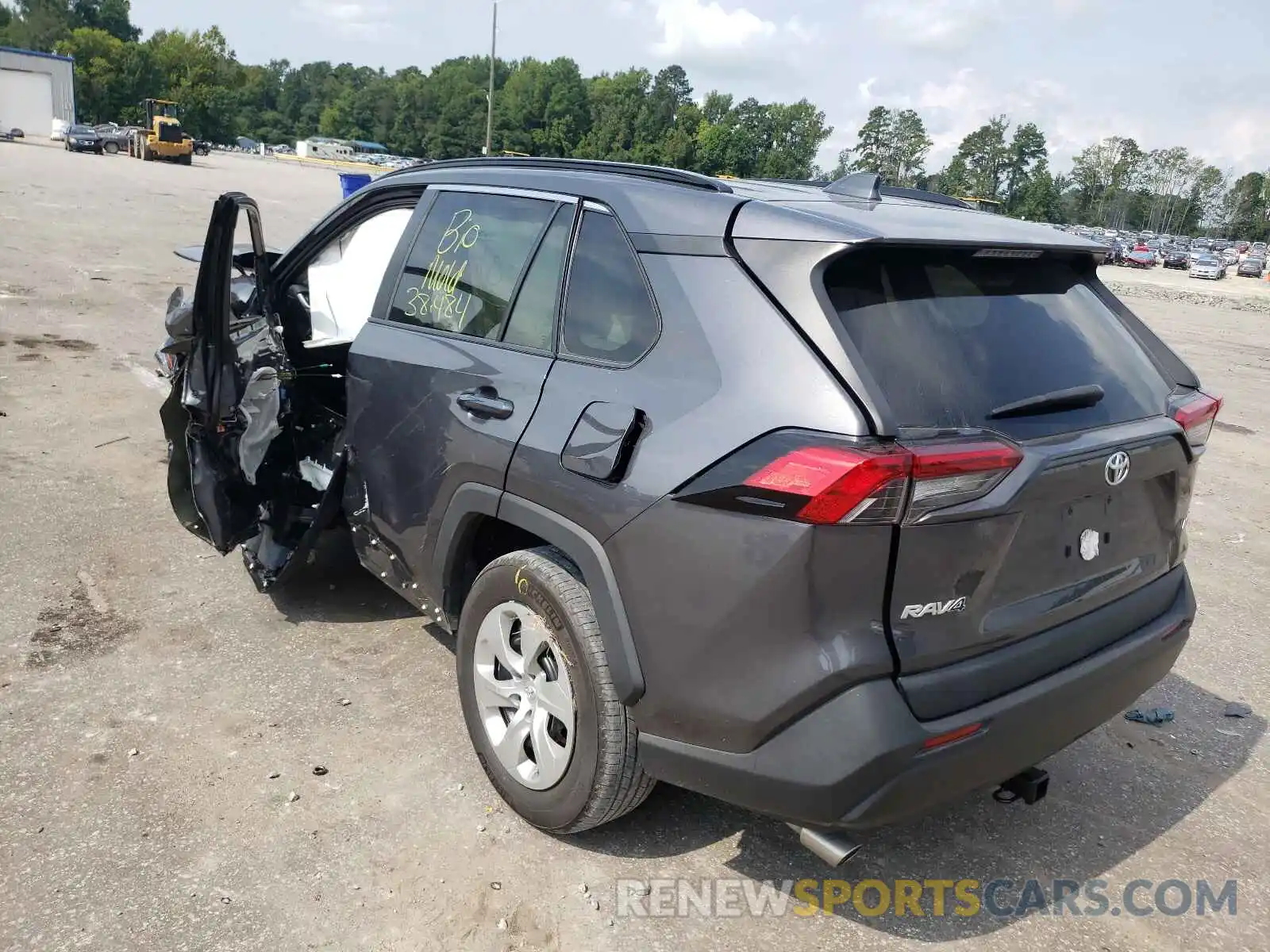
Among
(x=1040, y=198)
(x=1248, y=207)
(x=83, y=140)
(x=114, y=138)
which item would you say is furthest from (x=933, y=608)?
(x=1248, y=207)

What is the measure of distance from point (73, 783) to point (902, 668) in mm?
2497

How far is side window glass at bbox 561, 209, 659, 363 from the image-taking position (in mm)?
2557

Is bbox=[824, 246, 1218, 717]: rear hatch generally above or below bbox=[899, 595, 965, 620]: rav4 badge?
above

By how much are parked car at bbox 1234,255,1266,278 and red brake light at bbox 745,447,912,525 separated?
63883mm

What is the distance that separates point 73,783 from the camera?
9.62 feet

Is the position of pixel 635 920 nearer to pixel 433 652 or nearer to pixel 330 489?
pixel 433 652

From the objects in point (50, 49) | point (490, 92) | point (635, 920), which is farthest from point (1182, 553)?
point (50, 49)

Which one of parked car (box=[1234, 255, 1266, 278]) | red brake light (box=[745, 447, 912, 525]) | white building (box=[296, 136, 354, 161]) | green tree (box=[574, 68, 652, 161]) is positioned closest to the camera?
red brake light (box=[745, 447, 912, 525])

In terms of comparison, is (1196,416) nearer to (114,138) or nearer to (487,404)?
(487,404)

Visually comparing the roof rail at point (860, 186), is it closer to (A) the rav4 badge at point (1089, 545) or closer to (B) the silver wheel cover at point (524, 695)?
(A) the rav4 badge at point (1089, 545)

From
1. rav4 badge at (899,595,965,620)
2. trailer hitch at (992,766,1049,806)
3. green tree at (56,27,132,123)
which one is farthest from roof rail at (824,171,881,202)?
green tree at (56,27,132,123)

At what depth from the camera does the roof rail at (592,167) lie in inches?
105

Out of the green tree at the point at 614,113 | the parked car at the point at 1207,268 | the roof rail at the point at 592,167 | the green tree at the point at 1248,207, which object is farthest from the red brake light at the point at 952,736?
the green tree at the point at 1248,207

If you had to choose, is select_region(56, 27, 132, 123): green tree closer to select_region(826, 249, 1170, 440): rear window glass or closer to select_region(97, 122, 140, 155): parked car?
select_region(97, 122, 140, 155): parked car
